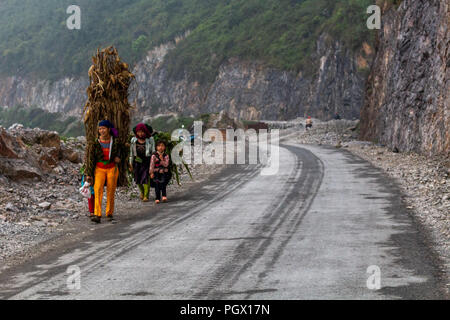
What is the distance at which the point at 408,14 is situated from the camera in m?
27.4

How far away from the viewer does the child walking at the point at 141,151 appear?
1301 centimetres

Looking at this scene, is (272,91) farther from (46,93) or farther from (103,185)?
(46,93)

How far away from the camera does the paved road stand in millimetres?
6160

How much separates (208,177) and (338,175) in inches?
164

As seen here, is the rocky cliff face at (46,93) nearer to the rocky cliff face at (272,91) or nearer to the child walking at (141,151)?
the rocky cliff face at (272,91)

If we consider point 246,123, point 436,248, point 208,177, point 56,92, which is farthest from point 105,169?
point 56,92

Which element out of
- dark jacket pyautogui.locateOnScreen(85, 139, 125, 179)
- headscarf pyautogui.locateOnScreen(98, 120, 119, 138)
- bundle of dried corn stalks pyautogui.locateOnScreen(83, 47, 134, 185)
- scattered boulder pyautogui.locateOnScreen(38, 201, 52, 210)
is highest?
bundle of dried corn stalks pyautogui.locateOnScreen(83, 47, 134, 185)

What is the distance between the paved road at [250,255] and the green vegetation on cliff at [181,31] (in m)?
54.7

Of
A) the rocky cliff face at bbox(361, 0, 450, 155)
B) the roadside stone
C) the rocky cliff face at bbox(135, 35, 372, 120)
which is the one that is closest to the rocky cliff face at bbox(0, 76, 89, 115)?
the rocky cliff face at bbox(135, 35, 372, 120)

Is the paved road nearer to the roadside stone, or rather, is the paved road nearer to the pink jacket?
the pink jacket

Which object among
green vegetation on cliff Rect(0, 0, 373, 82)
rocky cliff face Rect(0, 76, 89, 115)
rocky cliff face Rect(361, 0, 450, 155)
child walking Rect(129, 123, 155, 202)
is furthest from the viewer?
rocky cliff face Rect(0, 76, 89, 115)

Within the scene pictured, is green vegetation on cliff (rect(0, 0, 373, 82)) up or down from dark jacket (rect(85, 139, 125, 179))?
up

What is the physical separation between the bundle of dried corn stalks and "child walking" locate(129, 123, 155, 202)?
44 cm

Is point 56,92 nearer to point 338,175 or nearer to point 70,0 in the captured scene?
point 70,0
